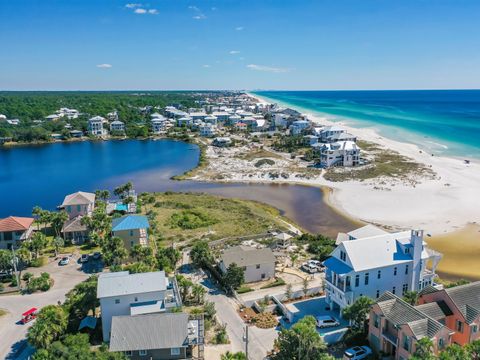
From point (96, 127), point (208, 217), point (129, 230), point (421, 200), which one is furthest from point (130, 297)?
point (96, 127)

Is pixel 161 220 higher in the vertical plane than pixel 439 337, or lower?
lower

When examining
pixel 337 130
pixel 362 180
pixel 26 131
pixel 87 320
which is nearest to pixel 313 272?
pixel 87 320

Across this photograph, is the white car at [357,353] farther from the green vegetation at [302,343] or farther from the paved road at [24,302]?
the paved road at [24,302]

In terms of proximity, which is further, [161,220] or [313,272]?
[161,220]

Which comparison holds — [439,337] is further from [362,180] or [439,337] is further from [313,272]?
[362,180]

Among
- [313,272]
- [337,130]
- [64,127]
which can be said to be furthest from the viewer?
[64,127]

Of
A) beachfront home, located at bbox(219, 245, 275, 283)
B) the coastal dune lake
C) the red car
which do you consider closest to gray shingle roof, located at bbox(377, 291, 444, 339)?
beachfront home, located at bbox(219, 245, 275, 283)
